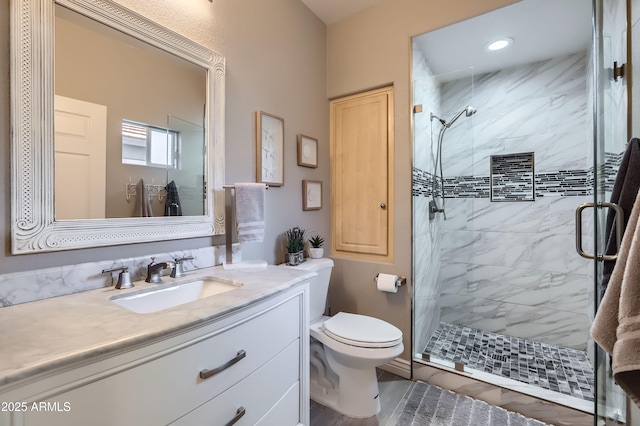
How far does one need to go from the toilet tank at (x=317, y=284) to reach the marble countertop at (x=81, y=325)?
74 centimetres

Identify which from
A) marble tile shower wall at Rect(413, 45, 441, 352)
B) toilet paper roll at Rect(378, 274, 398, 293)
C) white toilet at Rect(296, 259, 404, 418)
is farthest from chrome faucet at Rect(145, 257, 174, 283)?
marble tile shower wall at Rect(413, 45, 441, 352)

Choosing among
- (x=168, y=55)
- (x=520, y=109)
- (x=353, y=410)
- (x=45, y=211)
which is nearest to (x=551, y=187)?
(x=520, y=109)

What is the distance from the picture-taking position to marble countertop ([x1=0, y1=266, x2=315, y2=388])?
58 cm

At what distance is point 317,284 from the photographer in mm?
1886

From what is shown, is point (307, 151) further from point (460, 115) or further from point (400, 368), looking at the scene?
point (400, 368)

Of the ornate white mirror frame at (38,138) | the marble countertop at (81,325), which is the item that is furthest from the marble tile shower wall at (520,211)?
the ornate white mirror frame at (38,138)

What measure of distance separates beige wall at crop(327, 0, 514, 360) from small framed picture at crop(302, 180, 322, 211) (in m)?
0.54

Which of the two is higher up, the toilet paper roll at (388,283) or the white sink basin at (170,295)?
the white sink basin at (170,295)

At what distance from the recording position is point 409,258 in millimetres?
2029

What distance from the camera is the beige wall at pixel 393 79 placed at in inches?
77.5

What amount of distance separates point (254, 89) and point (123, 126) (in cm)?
82

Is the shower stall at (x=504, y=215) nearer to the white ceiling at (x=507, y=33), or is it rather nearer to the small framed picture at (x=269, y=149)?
the white ceiling at (x=507, y=33)

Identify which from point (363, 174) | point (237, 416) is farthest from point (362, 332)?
Result: point (363, 174)

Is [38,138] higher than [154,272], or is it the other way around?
[38,138]
